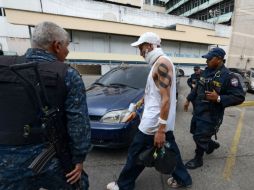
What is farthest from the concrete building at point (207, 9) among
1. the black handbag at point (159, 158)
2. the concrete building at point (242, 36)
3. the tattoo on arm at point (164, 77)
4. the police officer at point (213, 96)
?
the black handbag at point (159, 158)

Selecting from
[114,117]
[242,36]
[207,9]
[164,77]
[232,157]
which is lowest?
[232,157]

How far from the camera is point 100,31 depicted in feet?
71.7

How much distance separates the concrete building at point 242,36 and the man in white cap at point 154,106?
36.8 metres

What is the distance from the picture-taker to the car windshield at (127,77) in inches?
176

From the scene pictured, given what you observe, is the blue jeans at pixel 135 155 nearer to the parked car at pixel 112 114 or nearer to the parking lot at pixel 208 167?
the parking lot at pixel 208 167

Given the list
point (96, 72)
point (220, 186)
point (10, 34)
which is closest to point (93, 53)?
point (96, 72)

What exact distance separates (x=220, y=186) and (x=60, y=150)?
225 centimetres

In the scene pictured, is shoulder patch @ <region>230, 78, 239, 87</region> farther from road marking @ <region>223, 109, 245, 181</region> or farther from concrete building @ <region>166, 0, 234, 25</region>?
concrete building @ <region>166, 0, 234, 25</region>

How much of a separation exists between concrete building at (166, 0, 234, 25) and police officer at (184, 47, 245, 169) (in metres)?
39.1

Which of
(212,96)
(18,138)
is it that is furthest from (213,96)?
(18,138)

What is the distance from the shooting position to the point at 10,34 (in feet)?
68.3

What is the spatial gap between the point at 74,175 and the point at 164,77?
3.97 ft

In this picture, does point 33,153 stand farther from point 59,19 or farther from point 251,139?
point 59,19

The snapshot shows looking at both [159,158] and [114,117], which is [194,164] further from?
[114,117]
